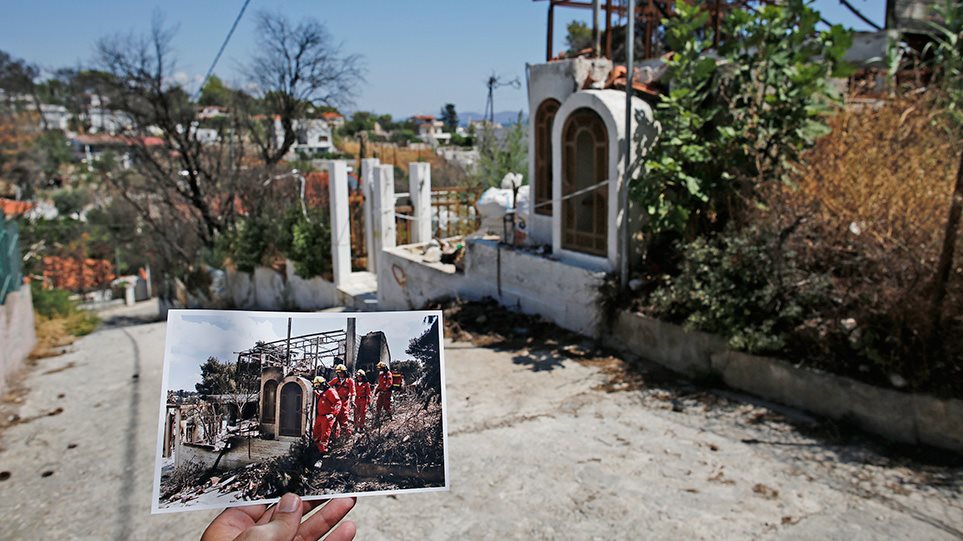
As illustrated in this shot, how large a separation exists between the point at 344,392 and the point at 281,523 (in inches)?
13.6

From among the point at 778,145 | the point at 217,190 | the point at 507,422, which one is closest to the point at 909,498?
the point at 507,422

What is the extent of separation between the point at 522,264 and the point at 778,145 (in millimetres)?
3274

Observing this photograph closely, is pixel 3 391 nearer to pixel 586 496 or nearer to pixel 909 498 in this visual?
pixel 586 496

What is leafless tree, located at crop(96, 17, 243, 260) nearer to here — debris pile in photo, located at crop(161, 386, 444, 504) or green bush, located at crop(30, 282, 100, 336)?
green bush, located at crop(30, 282, 100, 336)

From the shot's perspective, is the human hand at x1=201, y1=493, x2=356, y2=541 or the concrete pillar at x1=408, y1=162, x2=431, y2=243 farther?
the concrete pillar at x1=408, y1=162, x2=431, y2=243

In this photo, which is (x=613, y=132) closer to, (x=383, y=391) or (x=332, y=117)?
(x=383, y=391)

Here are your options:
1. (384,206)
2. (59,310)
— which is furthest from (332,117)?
(384,206)

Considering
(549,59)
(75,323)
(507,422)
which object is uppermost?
(549,59)

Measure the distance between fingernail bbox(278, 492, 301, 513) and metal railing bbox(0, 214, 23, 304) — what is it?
29.3 feet

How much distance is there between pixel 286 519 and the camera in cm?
150

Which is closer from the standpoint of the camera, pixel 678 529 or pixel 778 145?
pixel 678 529

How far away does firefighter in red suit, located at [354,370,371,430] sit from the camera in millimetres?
1712

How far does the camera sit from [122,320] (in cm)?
2328

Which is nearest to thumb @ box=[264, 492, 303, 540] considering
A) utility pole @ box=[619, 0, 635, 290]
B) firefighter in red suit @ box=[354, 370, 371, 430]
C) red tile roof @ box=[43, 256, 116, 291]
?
firefighter in red suit @ box=[354, 370, 371, 430]
